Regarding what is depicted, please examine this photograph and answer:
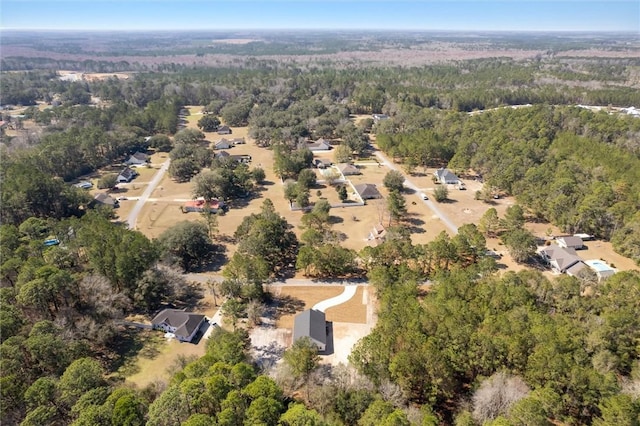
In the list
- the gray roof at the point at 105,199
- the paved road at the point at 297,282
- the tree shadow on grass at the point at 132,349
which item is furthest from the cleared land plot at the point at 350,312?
the gray roof at the point at 105,199

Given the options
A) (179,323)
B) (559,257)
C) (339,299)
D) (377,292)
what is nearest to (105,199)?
(179,323)

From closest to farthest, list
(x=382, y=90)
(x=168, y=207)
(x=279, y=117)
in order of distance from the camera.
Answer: (x=168, y=207)
(x=279, y=117)
(x=382, y=90)

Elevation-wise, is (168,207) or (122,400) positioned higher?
(122,400)

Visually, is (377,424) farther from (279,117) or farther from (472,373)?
(279,117)

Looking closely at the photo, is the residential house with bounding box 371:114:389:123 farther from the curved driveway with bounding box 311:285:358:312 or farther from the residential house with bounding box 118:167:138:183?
the curved driveway with bounding box 311:285:358:312

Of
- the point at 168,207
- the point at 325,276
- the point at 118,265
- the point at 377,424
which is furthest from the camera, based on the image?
the point at 168,207

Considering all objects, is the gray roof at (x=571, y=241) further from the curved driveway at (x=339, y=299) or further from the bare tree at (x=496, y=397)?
the bare tree at (x=496, y=397)

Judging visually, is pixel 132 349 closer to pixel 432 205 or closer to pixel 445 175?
pixel 432 205

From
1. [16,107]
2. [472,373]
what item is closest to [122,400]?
[472,373]
